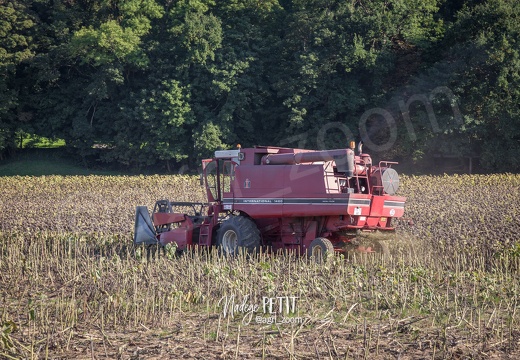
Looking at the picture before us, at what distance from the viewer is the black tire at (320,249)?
1444 cm

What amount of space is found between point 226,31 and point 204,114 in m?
6.43

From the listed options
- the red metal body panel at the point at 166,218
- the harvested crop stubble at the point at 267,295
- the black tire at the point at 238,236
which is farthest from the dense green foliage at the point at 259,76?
the black tire at the point at 238,236

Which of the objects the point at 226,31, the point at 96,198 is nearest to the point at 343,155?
the point at 96,198

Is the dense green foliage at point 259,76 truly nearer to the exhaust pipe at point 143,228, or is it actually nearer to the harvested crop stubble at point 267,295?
the harvested crop stubble at point 267,295

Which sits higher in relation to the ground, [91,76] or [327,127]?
[91,76]

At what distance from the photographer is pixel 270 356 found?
27.7 ft

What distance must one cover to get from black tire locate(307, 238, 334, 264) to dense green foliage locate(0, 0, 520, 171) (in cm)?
2719

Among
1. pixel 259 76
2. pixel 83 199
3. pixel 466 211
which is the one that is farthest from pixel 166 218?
pixel 259 76

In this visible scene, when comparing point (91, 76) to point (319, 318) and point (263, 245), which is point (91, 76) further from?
point (319, 318)

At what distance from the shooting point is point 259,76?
159ft

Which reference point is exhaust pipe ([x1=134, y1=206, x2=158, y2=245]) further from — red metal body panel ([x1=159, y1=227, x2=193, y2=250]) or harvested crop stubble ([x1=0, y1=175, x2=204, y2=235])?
harvested crop stubble ([x1=0, y1=175, x2=204, y2=235])

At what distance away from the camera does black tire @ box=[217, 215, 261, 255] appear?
15.9 meters

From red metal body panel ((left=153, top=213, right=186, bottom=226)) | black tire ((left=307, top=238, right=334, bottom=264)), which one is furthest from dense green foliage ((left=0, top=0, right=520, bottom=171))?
black tire ((left=307, top=238, right=334, bottom=264))

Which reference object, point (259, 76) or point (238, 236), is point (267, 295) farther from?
point (259, 76)
